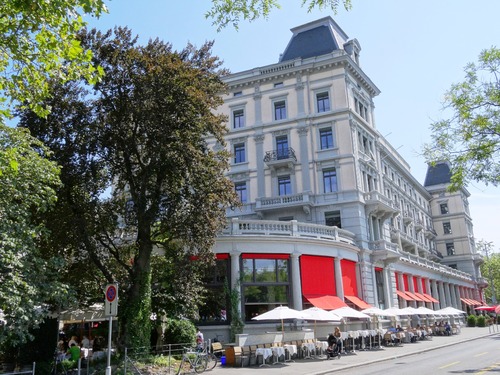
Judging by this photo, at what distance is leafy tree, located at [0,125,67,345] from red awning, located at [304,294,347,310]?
1702cm

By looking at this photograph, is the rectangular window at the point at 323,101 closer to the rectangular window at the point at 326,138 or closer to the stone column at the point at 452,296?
the rectangular window at the point at 326,138

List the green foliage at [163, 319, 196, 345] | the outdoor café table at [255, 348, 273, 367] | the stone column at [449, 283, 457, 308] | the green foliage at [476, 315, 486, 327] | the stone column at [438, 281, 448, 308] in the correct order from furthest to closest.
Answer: the stone column at [449, 283, 457, 308] → the stone column at [438, 281, 448, 308] → the green foliage at [476, 315, 486, 327] → the green foliage at [163, 319, 196, 345] → the outdoor café table at [255, 348, 273, 367]

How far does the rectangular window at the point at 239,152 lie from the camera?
42644 mm

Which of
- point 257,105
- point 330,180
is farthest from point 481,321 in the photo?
point 257,105

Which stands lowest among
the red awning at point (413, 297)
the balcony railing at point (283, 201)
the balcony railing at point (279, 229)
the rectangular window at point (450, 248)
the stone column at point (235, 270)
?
the red awning at point (413, 297)

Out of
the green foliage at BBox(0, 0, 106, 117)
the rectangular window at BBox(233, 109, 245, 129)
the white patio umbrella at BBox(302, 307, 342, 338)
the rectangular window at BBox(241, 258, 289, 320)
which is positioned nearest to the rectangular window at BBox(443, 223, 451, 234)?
the rectangular window at BBox(233, 109, 245, 129)

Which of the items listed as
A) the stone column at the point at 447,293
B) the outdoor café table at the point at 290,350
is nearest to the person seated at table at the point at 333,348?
the outdoor café table at the point at 290,350

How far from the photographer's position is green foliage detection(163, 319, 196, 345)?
73.0 feet

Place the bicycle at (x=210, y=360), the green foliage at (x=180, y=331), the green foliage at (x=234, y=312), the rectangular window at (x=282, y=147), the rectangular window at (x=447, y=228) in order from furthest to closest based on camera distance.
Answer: the rectangular window at (x=447, y=228), the rectangular window at (x=282, y=147), the green foliage at (x=234, y=312), the green foliage at (x=180, y=331), the bicycle at (x=210, y=360)

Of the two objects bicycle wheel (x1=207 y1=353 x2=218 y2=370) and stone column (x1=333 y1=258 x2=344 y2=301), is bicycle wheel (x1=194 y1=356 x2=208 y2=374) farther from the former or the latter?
stone column (x1=333 y1=258 x2=344 y2=301)

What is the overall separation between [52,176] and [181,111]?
6822 millimetres

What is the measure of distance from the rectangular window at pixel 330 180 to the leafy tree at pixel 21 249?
87.0 ft

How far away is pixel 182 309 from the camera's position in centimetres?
2241

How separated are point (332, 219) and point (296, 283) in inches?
412
